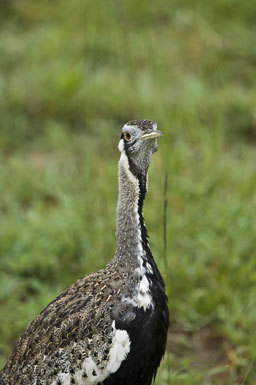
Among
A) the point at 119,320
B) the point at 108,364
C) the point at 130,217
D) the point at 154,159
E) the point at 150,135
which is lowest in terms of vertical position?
the point at 108,364

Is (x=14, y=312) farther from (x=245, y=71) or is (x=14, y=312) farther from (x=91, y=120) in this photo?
(x=245, y=71)

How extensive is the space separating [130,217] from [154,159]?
1.86 metres

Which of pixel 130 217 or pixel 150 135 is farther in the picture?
pixel 130 217

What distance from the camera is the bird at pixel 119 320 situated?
7.00 ft

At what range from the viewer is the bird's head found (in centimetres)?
213

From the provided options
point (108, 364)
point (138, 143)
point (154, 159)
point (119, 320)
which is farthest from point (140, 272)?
point (154, 159)

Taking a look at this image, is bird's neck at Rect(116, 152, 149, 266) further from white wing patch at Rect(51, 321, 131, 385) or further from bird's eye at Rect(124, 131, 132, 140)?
white wing patch at Rect(51, 321, 131, 385)

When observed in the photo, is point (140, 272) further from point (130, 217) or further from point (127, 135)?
point (127, 135)

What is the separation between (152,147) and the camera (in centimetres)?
218

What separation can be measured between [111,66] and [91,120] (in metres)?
0.87

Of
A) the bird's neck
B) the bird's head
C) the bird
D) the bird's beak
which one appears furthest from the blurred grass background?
the bird's beak

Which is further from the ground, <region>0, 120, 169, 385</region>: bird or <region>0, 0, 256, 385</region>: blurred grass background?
<region>0, 0, 256, 385</region>: blurred grass background

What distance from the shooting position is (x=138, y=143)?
213cm

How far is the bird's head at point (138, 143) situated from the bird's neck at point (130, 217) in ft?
0.07
